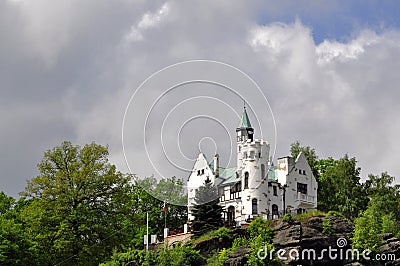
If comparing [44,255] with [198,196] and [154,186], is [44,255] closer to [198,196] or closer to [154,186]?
[154,186]

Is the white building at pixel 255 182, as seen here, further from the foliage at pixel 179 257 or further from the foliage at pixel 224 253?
the foliage at pixel 179 257

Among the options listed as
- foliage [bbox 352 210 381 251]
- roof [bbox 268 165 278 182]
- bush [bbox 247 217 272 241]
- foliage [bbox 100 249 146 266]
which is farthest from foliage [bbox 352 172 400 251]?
foliage [bbox 100 249 146 266]

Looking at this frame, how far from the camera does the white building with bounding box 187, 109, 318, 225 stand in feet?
204

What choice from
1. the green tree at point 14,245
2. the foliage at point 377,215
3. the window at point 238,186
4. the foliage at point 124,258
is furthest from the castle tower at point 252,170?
the green tree at point 14,245

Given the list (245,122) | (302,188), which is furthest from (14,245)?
(302,188)

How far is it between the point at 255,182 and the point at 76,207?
1945cm

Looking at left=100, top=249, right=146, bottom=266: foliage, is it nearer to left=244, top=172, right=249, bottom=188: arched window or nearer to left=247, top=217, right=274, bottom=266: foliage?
left=247, top=217, right=274, bottom=266: foliage

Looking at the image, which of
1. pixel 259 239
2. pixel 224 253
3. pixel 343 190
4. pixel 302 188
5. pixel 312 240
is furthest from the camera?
pixel 343 190

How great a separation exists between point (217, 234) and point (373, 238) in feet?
34.5

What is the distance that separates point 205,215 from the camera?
178 feet

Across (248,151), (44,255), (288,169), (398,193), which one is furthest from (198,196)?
(398,193)

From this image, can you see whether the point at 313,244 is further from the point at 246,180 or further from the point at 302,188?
the point at 302,188

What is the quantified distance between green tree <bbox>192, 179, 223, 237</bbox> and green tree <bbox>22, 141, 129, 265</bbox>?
6.24 meters

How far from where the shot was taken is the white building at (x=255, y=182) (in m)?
62.1
